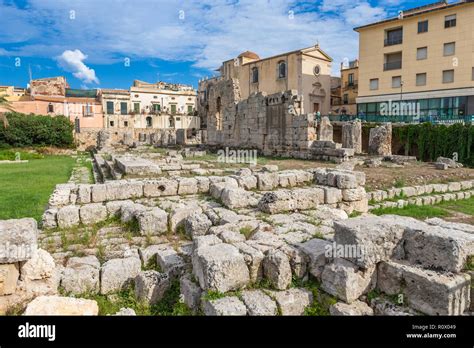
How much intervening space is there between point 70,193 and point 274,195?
469 centimetres

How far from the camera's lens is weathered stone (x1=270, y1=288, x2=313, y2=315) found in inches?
153

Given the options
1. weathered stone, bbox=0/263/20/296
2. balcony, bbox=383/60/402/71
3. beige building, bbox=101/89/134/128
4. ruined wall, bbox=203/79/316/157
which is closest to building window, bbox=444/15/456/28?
balcony, bbox=383/60/402/71

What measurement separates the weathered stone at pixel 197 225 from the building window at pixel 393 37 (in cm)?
3173

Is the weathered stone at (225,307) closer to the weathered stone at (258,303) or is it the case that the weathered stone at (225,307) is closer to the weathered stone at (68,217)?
the weathered stone at (258,303)

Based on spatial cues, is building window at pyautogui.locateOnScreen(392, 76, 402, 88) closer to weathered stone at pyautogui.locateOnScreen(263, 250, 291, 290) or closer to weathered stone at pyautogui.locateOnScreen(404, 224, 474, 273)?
weathered stone at pyautogui.locateOnScreen(404, 224, 474, 273)

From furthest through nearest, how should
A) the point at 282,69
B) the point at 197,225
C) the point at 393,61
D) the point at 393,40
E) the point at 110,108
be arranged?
the point at 110,108, the point at 282,69, the point at 393,61, the point at 393,40, the point at 197,225

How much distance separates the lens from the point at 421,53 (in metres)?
30.0

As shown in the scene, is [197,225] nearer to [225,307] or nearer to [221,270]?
[221,270]

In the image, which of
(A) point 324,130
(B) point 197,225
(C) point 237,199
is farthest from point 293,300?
(A) point 324,130

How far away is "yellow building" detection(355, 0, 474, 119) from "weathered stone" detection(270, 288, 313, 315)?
26481 mm

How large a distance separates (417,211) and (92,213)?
306 inches
